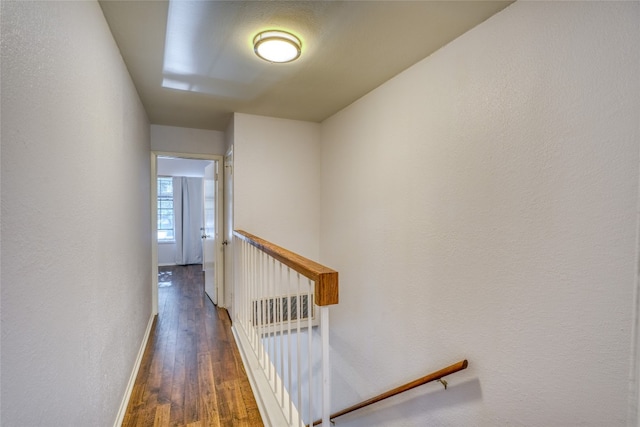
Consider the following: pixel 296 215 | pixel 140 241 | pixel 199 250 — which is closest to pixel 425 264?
pixel 296 215

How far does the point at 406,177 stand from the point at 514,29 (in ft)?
3.31

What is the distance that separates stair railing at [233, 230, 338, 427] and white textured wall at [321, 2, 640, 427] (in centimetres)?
78

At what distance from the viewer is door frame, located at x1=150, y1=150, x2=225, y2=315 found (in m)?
3.47

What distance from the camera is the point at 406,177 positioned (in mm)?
2172

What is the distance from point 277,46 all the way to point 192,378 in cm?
237

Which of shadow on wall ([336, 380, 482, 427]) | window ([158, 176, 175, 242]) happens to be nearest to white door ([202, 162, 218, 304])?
shadow on wall ([336, 380, 482, 427])

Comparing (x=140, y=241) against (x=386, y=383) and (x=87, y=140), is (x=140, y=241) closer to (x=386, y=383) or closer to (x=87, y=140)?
(x=87, y=140)

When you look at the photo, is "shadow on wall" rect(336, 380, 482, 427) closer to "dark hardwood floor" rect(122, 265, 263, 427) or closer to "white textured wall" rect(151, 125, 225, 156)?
"dark hardwood floor" rect(122, 265, 263, 427)

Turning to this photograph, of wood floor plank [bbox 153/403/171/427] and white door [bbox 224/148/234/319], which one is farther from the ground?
white door [bbox 224/148/234/319]

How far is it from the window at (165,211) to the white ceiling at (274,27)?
474 centimetres

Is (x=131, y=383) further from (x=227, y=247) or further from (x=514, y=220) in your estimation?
(x=514, y=220)

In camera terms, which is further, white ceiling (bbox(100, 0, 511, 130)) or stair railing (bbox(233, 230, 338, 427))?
white ceiling (bbox(100, 0, 511, 130))

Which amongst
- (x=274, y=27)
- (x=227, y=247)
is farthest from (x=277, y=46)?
(x=227, y=247)

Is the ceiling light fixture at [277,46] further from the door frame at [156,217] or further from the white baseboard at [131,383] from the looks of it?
the white baseboard at [131,383]
